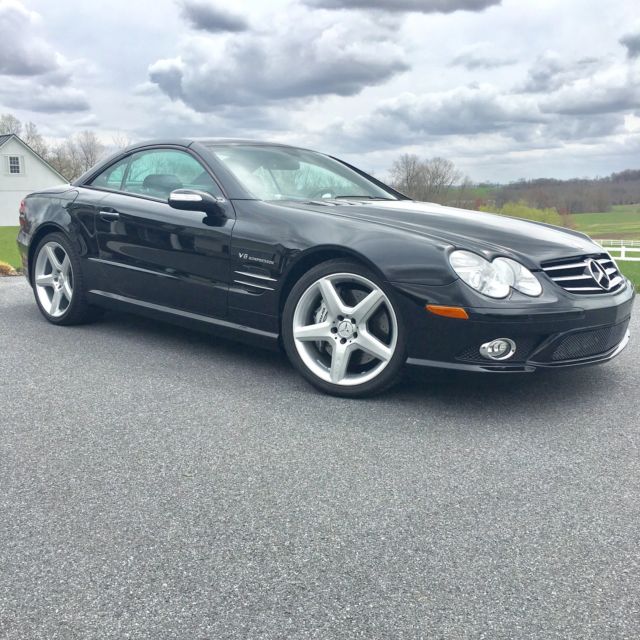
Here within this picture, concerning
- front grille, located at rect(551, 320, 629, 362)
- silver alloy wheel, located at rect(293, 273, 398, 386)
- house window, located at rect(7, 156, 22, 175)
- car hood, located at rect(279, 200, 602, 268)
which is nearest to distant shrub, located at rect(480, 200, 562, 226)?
house window, located at rect(7, 156, 22, 175)

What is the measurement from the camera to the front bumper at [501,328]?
3.76 metres

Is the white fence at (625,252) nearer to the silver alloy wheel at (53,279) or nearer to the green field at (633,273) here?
the green field at (633,273)

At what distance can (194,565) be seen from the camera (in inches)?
92.7

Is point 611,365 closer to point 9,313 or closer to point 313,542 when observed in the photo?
point 313,542

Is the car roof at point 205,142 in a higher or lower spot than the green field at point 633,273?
higher

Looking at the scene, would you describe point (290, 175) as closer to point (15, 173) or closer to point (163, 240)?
point (163, 240)

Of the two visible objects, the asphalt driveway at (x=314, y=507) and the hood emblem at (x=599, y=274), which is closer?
the asphalt driveway at (x=314, y=507)

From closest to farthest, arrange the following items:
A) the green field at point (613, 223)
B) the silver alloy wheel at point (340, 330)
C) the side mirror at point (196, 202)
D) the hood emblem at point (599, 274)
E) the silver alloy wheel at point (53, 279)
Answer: the silver alloy wheel at point (340, 330) → the hood emblem at point (599, 274) → the side mirror at point (196, 202) → the silver alloy wheel at point (53, 279) → the green field at point (613, 223)

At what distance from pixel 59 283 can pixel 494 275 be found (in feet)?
11.8

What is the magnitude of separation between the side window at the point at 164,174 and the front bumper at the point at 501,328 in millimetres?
1673

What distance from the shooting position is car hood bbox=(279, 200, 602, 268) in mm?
3996

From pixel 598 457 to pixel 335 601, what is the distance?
1634mm

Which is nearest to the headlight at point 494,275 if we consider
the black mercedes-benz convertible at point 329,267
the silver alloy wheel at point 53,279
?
the black mercedes-benz convertible at point 329,267

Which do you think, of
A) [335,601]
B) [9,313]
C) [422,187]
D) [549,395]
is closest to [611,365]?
[549,395]
